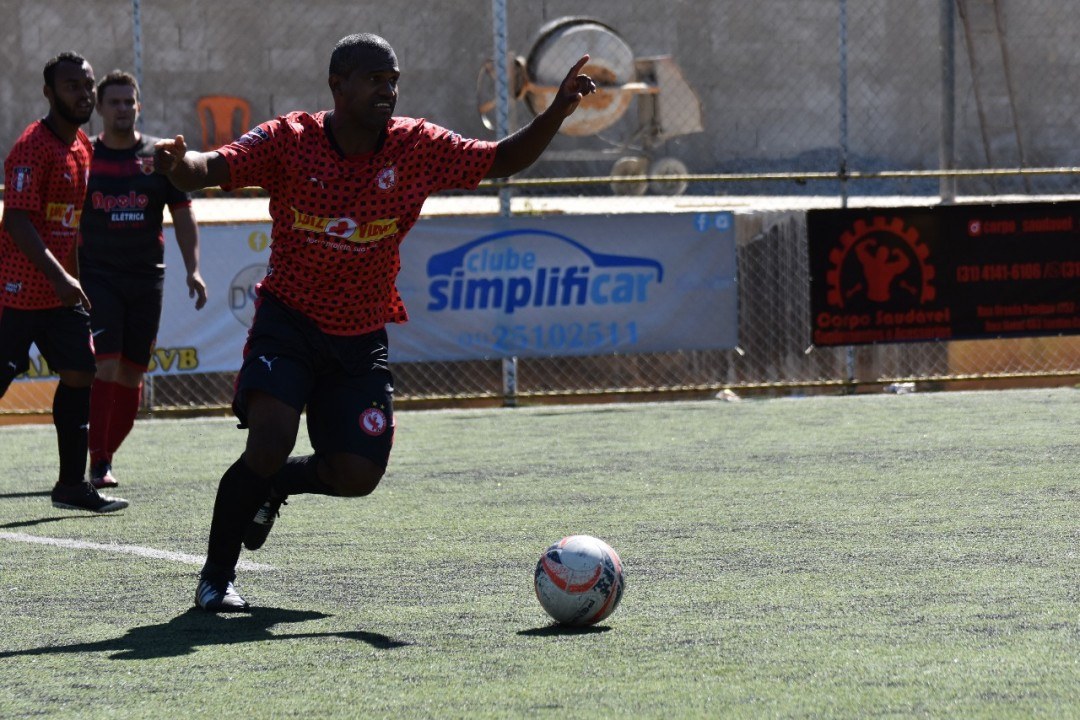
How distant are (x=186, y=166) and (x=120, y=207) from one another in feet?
13.2

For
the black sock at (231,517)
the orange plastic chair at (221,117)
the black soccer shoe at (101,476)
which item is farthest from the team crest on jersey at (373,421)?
the orange plastic chair at (221,117)

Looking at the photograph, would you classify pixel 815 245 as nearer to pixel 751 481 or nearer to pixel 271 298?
pixel 751 481

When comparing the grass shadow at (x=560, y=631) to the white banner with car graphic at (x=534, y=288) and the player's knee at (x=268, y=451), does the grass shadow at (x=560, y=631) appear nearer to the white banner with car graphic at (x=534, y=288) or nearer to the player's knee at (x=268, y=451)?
the player's knee at (x=268, y=451)

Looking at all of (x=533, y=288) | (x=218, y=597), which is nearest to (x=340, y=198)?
(x=218, y=597)

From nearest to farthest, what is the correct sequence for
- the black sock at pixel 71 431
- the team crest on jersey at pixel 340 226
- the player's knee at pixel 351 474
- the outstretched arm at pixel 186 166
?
the outstretched arm at pixel 186 166
the team crest on jersey at pixel 340 226
the player's knee at pixel 351 474
the black sock at pixel 71 431

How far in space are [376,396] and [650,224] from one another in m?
7.82

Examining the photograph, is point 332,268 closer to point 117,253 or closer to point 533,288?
point 117,253

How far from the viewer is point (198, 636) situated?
4.97m

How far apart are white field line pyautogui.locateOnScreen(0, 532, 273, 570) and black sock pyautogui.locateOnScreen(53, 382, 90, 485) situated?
0.73 meters

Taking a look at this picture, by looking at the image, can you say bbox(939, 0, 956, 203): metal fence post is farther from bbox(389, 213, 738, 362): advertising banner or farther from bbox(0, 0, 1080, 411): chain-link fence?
bbox(0, 0, 1080, 411): chain-link fence

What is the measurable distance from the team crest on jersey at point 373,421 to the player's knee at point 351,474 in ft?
0.31

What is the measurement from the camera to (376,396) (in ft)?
18.5

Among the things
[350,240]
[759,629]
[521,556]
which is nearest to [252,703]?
[759,629]

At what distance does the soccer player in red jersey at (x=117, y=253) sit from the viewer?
8.88 metres
